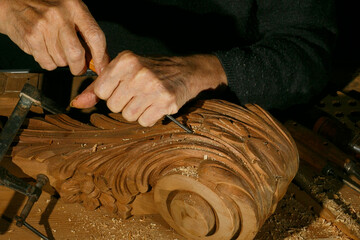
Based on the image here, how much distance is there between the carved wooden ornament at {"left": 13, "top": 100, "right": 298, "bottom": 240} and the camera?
4.34 ft

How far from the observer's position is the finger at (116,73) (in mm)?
1359

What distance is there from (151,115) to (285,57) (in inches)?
29.2

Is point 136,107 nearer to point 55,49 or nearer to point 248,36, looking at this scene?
point 55,49

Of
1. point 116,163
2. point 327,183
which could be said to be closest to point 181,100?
point 116,163

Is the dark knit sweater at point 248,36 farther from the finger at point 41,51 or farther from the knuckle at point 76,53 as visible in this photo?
the finger at point 41,51

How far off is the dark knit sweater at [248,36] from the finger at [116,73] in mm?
469

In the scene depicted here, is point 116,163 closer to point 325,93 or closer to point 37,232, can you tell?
point 37,232

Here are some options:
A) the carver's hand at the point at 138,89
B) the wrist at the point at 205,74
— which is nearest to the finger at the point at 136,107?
the carver's hand at the point at 138,89

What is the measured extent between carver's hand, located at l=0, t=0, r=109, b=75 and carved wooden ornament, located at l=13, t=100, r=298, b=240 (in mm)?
303

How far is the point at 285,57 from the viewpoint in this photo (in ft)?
5.70

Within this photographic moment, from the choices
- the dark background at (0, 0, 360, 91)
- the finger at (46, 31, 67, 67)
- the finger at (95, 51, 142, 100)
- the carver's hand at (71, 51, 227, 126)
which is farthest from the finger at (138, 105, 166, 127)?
the dark background at (0, 0, 360, 91)

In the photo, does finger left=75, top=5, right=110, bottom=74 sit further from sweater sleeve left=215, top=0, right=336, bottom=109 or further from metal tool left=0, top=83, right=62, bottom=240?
sweater sleeve left=215, top=0, right=336, bottom=109

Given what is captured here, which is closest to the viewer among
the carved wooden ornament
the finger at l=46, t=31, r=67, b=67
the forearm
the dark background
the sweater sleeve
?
the carved wooden ornament

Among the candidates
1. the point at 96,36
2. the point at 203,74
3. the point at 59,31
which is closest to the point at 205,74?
the point at 203,74
